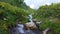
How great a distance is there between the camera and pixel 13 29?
1653cm

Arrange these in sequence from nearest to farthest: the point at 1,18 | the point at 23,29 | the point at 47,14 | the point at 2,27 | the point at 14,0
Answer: the point at 2,27
the point at 1,18
the point at 23,29
the point at 47,14
the point at 14,0

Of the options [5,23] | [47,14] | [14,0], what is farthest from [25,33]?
[14,0]

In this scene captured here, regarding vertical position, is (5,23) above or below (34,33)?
above

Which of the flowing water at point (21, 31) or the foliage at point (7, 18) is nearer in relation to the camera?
the foliage at point (7, 18)

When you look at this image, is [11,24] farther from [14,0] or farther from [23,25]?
[14,0]

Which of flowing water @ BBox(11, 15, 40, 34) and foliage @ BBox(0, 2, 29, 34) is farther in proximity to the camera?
flowing water @ BBox(11, 15, 40, 34)

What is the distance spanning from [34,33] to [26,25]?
1.45 m

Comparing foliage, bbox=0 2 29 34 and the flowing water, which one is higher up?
foliage, bbox=0 2 29 34

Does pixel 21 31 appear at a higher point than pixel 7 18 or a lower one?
lower

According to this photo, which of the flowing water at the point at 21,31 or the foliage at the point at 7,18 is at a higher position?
the foliage at the point at 7,18

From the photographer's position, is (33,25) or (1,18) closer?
(1,18)

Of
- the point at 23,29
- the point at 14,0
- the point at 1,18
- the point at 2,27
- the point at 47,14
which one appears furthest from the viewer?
the point at 14,0

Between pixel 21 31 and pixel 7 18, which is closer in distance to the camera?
pixel 7 18

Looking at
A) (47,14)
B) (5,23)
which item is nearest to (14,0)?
(47,14)
